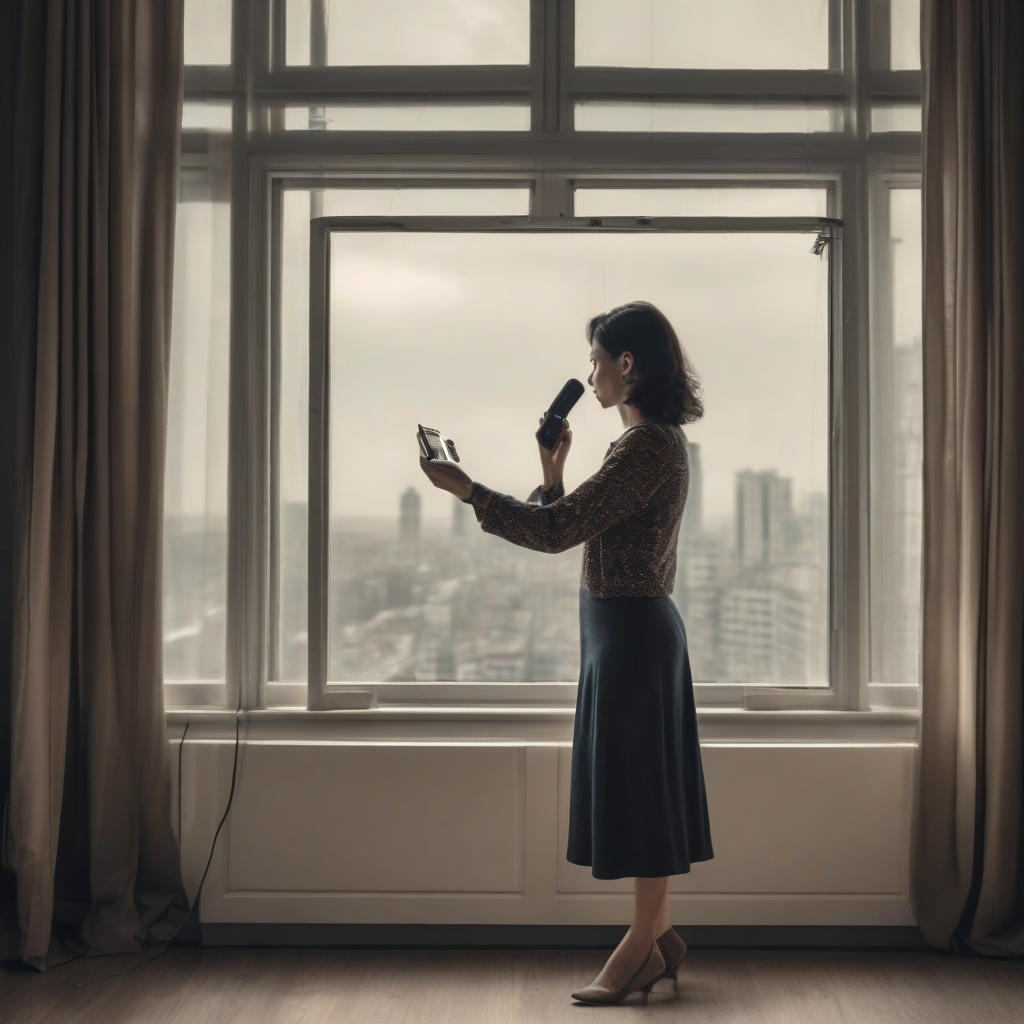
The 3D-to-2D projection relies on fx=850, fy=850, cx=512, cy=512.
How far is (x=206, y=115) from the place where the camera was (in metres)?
2.22

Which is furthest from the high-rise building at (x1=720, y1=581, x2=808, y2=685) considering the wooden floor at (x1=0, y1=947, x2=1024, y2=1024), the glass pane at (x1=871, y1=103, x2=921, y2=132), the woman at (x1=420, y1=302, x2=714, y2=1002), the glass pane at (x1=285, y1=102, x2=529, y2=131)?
the glass pane at (x1=285, y1=102, x2=529, y2=131)

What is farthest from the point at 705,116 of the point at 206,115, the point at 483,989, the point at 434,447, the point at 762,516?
the point at 483,989

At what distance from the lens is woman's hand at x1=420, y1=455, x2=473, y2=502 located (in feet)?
5.95

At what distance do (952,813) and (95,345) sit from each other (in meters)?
2.37

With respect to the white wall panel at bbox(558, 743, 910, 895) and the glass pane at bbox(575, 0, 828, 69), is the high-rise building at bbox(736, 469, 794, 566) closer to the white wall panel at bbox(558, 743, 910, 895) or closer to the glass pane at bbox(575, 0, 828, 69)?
the white wall panel at bbox(558, 743, 910, 895)

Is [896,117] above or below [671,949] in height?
above

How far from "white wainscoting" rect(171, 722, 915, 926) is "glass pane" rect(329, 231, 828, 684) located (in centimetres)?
24

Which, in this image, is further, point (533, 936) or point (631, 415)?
point (533, 936)

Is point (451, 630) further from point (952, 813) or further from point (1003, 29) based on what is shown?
point (1003, 29)

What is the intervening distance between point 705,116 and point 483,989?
7.25ft

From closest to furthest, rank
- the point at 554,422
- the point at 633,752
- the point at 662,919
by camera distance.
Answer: the point at 633,752, the point at 662,919, the point at 554,422

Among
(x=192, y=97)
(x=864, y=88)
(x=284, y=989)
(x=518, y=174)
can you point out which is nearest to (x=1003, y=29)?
(x=864, y=88)

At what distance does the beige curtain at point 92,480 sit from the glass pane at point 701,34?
3.84 ft

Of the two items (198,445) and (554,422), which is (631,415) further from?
(198,445)
